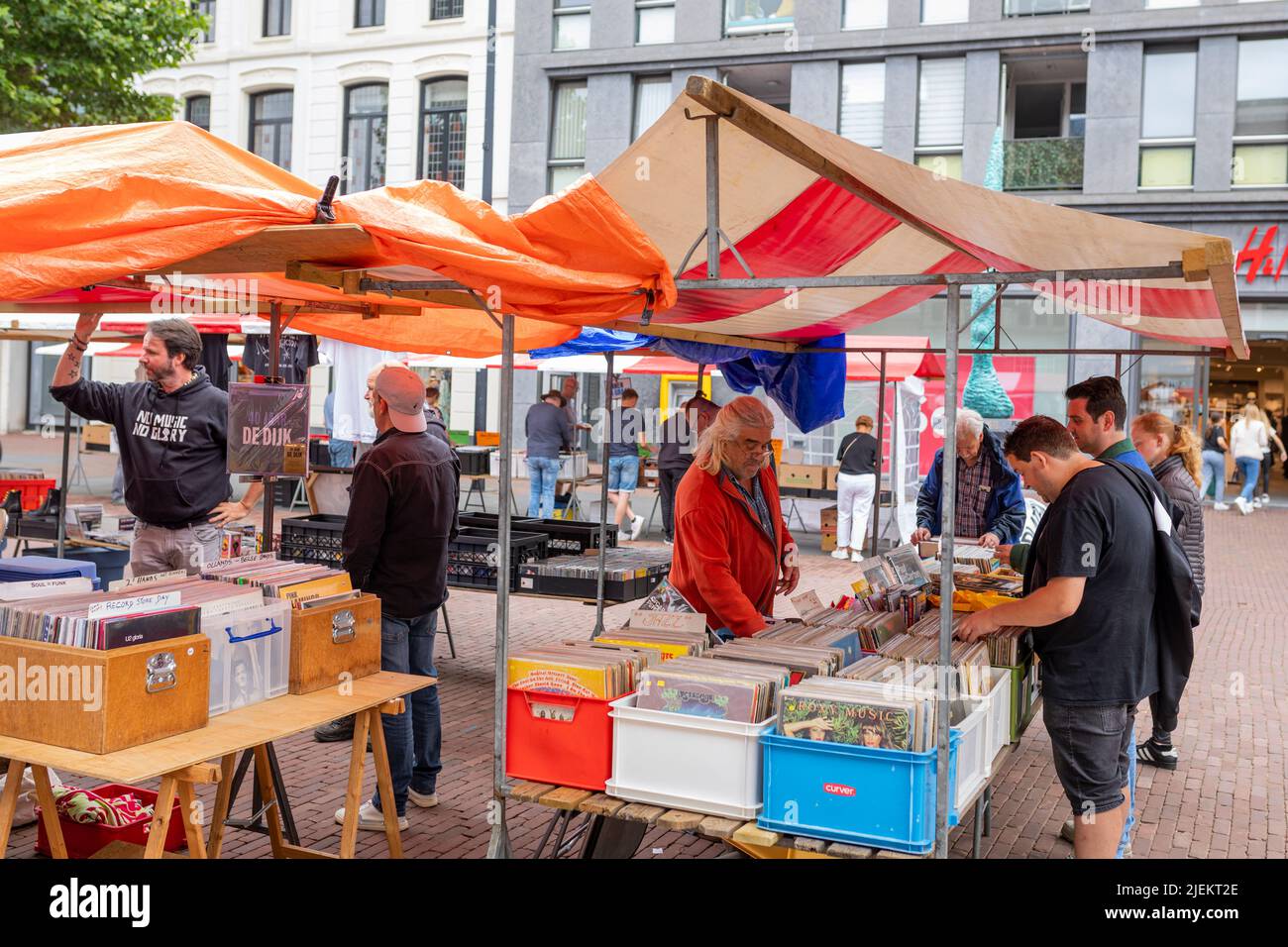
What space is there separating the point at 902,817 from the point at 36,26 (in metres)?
15.3

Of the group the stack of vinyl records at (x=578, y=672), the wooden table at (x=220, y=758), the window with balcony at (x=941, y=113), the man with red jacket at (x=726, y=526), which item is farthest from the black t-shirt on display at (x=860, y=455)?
the stack of vinyl records at (x=578, y=672)

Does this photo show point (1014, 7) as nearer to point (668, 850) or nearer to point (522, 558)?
point (522, 558)

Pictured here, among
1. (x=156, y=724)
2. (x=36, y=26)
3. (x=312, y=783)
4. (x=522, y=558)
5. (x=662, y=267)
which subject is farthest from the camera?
(x=36, y=26)

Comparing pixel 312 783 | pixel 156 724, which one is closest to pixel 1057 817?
pixel 312 783

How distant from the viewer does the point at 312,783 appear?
5.74 meters

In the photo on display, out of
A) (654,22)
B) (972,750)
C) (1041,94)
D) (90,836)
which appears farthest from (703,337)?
(654,22)

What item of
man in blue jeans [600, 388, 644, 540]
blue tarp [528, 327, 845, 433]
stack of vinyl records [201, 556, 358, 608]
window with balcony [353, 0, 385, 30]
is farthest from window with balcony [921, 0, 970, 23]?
stack of vinyl records [201, 556, 358, 608]

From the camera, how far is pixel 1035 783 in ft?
21.1

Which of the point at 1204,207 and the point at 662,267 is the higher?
the point at 1204,207

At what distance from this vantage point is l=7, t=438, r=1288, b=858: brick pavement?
Result: 5152mm

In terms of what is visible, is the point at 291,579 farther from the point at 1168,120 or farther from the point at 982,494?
the point at 1168,120

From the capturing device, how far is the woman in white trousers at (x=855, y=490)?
556 inches

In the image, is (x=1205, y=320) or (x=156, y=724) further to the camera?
(x=1205, y=320)

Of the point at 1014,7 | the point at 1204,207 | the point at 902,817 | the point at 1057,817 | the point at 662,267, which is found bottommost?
the point at 1057,817
